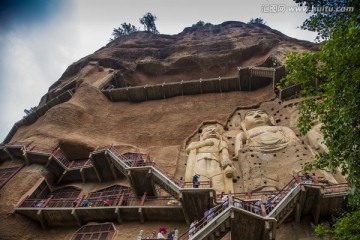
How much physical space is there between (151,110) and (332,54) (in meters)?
20.2

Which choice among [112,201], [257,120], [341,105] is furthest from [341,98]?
[112,201]

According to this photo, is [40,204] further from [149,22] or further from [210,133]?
[149,22]

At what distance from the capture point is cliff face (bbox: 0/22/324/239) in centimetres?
2341

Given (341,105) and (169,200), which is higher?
(341,105)

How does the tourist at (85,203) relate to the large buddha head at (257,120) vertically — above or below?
below

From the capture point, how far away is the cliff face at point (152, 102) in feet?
76.8

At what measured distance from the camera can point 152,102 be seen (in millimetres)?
30109

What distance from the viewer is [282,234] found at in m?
13.7

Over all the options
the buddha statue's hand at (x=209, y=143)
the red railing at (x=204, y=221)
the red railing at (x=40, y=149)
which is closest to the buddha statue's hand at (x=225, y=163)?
the buddha statue's hand at (x=209, y=143)

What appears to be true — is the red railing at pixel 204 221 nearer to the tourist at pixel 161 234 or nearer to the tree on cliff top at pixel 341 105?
the tourist at pixel 161 234

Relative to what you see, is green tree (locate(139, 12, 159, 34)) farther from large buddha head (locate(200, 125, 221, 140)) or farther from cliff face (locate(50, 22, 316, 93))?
large buddha head (locate(200, 125, 221, 140))

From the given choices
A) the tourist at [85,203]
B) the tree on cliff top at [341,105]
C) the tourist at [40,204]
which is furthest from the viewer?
the tourist at [40,204]

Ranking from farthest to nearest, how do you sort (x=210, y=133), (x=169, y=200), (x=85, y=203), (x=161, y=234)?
(x=210, y=133) → (x=85, y=203) → (x=169, y=200) → (x=161, y=234)

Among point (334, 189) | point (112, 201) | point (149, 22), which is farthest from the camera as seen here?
point (149, 22)
